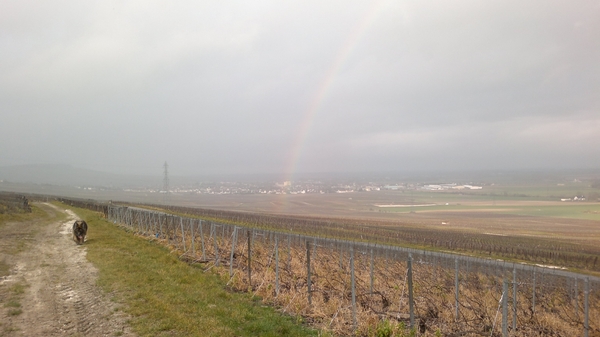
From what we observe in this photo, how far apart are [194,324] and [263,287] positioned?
11.0 ft

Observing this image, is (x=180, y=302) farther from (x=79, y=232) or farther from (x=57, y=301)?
(x=79, y=232)

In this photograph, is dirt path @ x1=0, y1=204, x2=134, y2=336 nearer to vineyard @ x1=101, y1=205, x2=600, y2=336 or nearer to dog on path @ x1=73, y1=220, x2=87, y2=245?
dog on path @ x1=73, y1=220, x2=87, y2=245

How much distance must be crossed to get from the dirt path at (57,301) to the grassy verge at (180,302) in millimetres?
440

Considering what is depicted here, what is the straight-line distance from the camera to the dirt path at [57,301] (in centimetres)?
821

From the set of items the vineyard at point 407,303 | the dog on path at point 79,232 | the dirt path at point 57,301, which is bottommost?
the vineyard at point 407,303

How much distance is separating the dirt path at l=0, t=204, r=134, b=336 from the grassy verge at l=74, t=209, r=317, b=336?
0.44 metres

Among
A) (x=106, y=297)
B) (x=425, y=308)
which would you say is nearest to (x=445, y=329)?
(x=425, y=308)

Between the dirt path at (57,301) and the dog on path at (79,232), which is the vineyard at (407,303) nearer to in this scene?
the dirt path at (57,301)

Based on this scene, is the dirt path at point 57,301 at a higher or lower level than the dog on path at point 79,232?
lower

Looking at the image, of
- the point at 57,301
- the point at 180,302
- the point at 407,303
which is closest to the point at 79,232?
the point at 57,301

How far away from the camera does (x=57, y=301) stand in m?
10.2

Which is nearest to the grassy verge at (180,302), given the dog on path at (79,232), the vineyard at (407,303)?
the vineyard at (407,303)

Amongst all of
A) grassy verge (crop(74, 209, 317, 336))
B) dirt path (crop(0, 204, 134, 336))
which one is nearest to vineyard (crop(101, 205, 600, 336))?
grassy verge (crop(74, 209, 317, 336))

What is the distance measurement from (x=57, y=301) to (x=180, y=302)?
335cm
